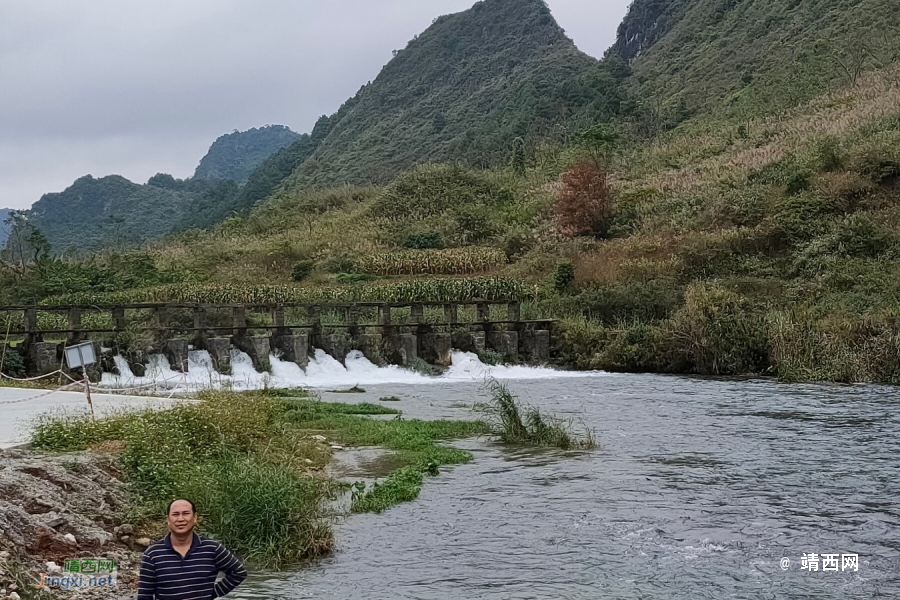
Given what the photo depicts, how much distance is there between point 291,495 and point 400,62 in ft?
552

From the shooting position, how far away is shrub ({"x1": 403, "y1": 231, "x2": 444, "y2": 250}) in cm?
5622

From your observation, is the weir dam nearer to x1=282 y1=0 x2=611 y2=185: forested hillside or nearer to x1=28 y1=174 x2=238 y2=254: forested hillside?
x1=282 y1=0 x2=611 y2=185: forested hillside

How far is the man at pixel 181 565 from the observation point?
568 cm

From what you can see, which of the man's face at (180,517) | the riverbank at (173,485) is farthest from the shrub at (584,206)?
the man's face at (180,517)

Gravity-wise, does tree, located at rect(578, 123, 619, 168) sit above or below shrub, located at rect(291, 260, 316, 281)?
above

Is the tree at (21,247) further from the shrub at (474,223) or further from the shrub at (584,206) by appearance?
the shrub at (584,206)

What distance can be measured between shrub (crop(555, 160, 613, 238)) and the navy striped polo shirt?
4667cm

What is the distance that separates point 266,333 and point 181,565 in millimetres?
26228

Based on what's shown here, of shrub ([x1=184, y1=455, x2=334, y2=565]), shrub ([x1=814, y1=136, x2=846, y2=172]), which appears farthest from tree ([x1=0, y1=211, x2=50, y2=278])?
shrub ([x1=814, y1=136, x2=846, y2=172])

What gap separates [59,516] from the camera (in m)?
8.38

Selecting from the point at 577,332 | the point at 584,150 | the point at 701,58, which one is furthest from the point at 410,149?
the point at 577,332

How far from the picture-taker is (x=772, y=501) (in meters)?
11.2

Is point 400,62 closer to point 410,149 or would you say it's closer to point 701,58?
point 410,149

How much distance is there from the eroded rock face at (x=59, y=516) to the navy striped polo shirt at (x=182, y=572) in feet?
6.60
